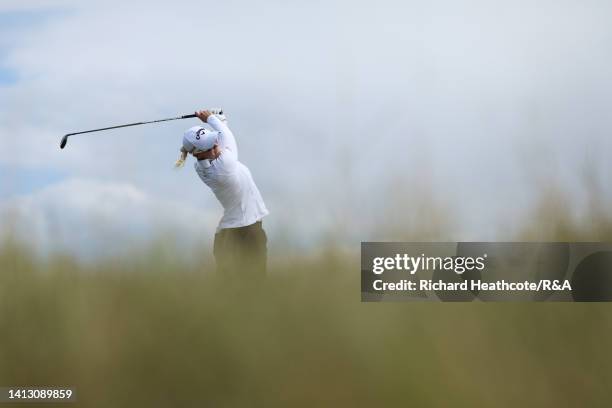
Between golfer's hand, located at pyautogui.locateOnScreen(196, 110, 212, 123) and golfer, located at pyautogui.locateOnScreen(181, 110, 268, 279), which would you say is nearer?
golfer's hand, located at pyautogui.locateOnScreen(196, 110, 212, 123)

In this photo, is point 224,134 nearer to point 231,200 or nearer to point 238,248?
point 231,200

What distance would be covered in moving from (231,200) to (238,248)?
11.0 inches

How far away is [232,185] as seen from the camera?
5.10m

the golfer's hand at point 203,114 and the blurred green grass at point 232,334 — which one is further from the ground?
the golfer's hand at point 203,114

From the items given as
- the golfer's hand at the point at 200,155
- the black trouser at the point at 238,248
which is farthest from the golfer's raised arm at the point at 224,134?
the black trouser at the point at 238,248

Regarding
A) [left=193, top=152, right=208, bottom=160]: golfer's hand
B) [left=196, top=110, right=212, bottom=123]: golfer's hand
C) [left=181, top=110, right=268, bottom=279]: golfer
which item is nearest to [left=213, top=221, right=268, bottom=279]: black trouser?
[left=181, top=110, right=268, bottom=279]: golfer

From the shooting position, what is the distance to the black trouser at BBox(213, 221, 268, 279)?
5133mm

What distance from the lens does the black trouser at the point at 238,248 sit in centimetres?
513

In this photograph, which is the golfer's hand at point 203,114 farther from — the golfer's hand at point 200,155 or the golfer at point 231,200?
the golfer's hand at point 200,155

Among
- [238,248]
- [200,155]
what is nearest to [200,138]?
[200,155]

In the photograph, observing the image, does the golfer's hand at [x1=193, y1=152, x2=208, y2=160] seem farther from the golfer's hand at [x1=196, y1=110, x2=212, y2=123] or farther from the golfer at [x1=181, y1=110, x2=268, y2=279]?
the golfer's hand at [x1=196, y1=110, x2=212, y2=123]

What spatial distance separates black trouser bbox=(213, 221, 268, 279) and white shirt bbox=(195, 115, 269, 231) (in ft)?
0.14

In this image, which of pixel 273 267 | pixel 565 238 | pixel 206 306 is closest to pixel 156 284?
pixel 206 306

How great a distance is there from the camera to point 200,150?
506 centimetres
